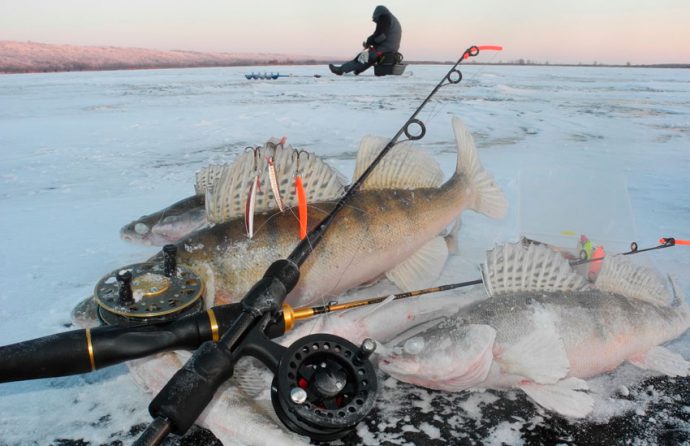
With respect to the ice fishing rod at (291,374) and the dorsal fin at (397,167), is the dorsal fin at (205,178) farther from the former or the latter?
the ice fishing rod at (291,374)

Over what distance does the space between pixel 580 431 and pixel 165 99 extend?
11.8 m

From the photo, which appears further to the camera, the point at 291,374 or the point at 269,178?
the point at 269,178

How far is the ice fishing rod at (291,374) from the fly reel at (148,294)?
28 centimetres

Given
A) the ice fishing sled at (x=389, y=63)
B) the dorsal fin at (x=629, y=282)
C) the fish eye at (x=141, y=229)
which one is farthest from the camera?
the ice fishing sled at (x=389, y=63)

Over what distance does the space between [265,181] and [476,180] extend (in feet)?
4.14

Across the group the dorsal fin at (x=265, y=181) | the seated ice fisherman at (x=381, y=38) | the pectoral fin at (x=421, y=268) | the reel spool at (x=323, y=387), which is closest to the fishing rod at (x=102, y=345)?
the reel spool at (x=323, y=387)

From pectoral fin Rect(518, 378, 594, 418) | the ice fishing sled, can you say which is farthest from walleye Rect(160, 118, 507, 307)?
the ice fishing sled

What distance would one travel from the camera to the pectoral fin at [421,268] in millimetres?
2627

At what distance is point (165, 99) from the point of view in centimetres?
1175

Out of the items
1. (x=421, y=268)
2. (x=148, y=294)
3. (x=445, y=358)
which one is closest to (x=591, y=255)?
(x=421, y=268)

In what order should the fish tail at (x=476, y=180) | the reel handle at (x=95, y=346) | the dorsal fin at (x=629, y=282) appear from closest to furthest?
1. the reel handle at (x=95, y=346)
2. the dorsal fin at (x=629, y=282)
3. the fish tail at (x=476, y=180)

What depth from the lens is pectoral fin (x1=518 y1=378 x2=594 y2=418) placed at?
5.76ft

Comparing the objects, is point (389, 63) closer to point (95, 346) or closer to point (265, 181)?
point (265, 181)

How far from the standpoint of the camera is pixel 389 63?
1415 centimetres
